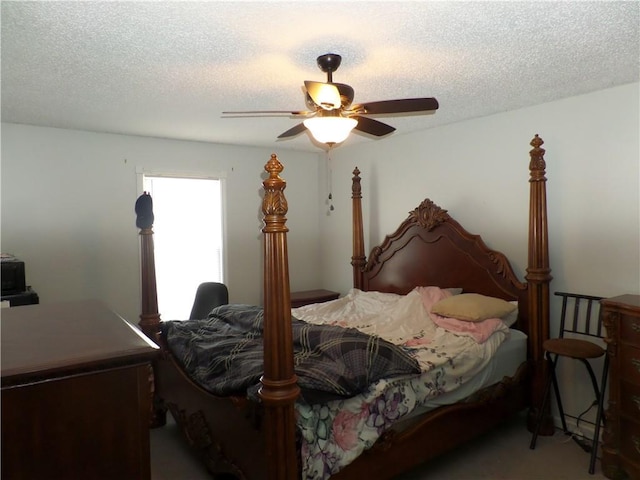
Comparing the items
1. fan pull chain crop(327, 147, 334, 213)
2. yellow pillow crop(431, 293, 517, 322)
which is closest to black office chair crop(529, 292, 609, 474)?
yellow pillow crop(431, 293, 517, 322)

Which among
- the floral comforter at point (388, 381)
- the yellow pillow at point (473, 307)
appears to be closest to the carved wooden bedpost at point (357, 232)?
the floral comforter at point (388, 381)

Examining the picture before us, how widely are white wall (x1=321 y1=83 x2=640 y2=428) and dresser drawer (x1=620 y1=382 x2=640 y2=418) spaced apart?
0.61 meters

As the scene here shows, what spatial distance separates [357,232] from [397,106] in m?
2.20

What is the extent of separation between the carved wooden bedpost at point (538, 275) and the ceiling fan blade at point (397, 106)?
3.75 ft

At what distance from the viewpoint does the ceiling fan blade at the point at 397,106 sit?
2.25 meters

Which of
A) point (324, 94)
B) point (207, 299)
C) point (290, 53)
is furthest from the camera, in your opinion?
point (207, 299)

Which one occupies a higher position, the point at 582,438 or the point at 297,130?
the point at 297,130

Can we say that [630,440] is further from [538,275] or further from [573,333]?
[538,275]

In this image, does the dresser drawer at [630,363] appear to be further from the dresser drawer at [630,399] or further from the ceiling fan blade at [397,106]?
the ceiling fan blade at [397,106]

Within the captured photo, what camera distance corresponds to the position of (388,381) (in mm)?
2229

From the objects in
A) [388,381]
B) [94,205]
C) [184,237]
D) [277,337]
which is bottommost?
[388,381]

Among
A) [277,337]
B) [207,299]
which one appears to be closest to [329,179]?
[207,299]

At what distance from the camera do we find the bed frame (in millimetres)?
1849

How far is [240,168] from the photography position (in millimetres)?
4781
